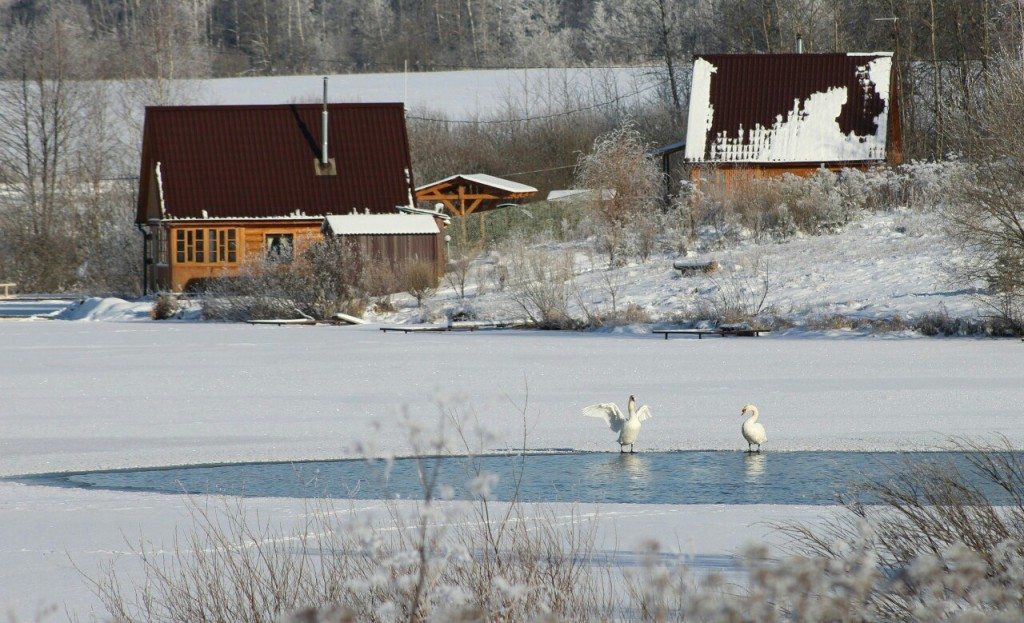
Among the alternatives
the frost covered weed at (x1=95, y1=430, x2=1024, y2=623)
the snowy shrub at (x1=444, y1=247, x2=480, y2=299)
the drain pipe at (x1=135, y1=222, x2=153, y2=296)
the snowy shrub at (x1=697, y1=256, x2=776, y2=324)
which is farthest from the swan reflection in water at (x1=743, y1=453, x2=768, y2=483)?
the drain pipe at (x1=135, y1=222, x2=153, y2=296)

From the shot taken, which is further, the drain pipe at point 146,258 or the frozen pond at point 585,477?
the drain pipe at point 146,258

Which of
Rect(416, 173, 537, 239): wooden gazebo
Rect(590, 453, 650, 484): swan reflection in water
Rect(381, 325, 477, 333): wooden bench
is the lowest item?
Rect(381, 325, 477, 333): wooden bench

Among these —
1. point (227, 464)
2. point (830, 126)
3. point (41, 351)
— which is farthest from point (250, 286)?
point (227, 464)

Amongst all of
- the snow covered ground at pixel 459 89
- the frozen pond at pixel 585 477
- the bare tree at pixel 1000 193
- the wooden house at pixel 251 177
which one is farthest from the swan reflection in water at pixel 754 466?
the snow covered ground at pixel 459 89

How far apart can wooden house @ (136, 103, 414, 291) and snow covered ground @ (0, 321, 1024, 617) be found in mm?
14048

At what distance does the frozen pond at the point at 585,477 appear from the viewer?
891 cm

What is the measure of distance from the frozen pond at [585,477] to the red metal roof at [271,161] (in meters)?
27.8

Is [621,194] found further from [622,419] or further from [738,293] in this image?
[622,419]

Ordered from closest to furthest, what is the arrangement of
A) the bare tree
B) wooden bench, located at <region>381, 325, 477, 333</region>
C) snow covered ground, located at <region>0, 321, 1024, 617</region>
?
snow covered ground, located at <region>0, 321, 1024, 617</region> → the bare tree → wooden bench, located at <region>381, 325, 477, 333</region>

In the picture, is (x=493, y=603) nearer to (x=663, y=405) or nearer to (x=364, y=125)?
(x=663, y=405)

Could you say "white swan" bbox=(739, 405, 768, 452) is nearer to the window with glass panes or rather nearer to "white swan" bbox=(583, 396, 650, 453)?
"white swan" bbox=(583, 396, 650, 453)

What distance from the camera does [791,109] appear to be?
3859 centimetres

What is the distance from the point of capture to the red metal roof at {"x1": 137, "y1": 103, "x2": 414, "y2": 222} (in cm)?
3781

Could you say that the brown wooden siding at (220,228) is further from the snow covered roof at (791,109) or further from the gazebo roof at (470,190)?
the snow covered roof at (791,109)
